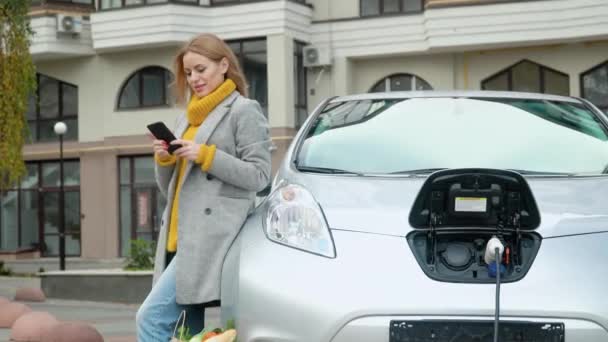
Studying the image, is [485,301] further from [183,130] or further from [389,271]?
[183,130]

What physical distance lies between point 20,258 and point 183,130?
30.9 m

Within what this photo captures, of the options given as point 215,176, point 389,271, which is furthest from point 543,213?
point 215,176

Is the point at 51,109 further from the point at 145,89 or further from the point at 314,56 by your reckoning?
the point at 314,56

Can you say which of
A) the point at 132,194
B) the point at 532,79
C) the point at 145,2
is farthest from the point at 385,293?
the point at 132,194

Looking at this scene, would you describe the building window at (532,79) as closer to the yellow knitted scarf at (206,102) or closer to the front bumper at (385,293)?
the yellow knitted scarf at (206,102)

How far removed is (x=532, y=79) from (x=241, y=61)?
320 inches

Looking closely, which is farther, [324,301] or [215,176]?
[215,176]

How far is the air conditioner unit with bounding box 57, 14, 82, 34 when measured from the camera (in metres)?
32.8

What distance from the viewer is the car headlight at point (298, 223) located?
4.20m

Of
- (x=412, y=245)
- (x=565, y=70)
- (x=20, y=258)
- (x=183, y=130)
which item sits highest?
(x=565, y=70)

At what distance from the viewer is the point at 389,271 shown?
4.00 meters

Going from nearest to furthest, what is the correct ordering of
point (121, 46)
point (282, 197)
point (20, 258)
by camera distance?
point (282, 197)
point (121, 46)
point (20, 258)

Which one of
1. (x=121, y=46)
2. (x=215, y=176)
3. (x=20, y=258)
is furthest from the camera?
(x=20, y=258)

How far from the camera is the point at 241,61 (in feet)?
104
